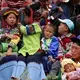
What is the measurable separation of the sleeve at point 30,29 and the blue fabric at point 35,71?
0.96 m

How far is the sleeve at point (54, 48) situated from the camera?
24.0 feet

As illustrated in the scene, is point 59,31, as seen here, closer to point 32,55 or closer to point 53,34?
point 53,34

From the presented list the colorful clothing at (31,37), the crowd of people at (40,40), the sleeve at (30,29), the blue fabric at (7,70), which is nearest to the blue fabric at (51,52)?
the crowd of people at (40,40)

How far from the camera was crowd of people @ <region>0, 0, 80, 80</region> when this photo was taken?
21.8 feet

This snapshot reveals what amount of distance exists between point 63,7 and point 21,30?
104cm

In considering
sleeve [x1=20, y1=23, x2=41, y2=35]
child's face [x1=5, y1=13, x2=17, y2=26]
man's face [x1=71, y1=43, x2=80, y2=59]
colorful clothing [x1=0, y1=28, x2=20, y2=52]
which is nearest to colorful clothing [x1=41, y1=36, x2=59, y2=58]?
sleeve [x1=20, y1=23, x2=41, y2=35]

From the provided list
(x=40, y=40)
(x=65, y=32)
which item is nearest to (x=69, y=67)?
(x=65, y=32)

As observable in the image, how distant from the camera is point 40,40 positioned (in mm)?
7707

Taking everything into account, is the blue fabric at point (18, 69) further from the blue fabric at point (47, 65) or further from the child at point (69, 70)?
the child at point (69, 70)

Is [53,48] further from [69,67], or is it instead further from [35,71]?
[69,67]

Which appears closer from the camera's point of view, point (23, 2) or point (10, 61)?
point (10, 61)

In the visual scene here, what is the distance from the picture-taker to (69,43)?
293 inches

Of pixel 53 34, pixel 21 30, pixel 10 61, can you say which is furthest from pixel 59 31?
pixel 10 61

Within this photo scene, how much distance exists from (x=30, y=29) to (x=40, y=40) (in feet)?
0.85
